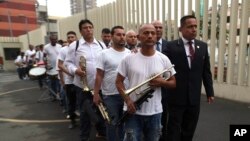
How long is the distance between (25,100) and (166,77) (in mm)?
7353

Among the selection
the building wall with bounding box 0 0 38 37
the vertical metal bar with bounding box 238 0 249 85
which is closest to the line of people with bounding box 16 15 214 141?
the vertical metal bar with bounding box 238 0 249 85

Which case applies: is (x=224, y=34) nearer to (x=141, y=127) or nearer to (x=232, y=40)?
(x=232, y=40)

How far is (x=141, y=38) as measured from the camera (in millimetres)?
2814

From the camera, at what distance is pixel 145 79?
2.78 metres

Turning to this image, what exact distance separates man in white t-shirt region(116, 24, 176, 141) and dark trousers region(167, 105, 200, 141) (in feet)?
1.95

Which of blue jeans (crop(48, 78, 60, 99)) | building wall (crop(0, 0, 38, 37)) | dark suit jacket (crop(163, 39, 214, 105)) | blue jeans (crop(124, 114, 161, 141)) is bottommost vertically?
blue jeans (crop(48, 78, 60, 99))

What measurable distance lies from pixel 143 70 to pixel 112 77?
0.94 metres

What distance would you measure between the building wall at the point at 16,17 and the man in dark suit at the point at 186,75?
47.1 m

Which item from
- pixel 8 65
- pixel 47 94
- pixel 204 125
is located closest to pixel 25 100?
pixel 47 94

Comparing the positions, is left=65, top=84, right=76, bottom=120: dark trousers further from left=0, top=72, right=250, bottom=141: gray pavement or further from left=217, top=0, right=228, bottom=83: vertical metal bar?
left=217, top=0, right=228, bottom=83: vertical metal bar

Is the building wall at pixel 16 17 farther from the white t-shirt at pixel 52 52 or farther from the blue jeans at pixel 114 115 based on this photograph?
the blue jeans at pixel 114 115

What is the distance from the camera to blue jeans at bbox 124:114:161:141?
2832 mm

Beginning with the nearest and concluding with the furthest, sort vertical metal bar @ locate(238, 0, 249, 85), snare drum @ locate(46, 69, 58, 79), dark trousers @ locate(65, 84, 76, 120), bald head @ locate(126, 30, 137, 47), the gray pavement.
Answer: bald head @ locate(126, 30, 137, 47), the gray pavement, dark trousers @ locate(65, 84, 76, 120), vertical metal bar @ locate(238, 0, 249, 85), snare drum @ locate(46, 69, 58, 79)

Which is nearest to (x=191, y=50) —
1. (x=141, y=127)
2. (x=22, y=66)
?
(x=141, y=127)
